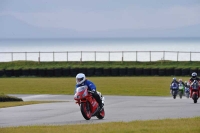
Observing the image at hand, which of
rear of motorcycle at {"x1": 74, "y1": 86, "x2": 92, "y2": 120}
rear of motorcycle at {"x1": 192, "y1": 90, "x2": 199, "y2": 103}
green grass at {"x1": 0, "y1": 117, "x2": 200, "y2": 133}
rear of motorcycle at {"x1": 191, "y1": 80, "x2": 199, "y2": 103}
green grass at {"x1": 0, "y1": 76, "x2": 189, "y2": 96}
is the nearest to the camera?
green grass at {"x1": 0, "y1": 117, "x2": 200, "y2": 133}

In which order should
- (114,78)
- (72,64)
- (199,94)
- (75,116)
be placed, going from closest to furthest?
(75,116) → (199,94) → (114,78) → (72,64)

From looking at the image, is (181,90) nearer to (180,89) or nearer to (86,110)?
(180,89)

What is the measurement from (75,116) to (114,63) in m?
50.4

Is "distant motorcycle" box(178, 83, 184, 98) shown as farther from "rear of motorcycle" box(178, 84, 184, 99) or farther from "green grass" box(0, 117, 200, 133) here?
"green grass" box(0, 117, 200, 133)

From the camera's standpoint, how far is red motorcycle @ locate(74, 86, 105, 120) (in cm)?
1983

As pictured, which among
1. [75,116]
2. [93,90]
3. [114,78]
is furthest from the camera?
[114,78]

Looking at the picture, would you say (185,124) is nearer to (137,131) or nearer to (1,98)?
(137,131)

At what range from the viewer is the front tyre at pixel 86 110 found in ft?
65.2

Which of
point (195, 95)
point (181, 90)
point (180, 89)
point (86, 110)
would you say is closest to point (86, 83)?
point (86, 110)

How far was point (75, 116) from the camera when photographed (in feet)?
72.2

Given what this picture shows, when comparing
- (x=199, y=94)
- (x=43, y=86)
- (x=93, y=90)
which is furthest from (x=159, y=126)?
(x=43, y=86)

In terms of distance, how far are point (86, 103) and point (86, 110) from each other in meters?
0.23

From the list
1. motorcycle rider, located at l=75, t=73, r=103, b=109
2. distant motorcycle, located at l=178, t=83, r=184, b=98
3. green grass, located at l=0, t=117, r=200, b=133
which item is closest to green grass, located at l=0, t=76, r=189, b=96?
distant motorcycle, located at l=178, t=83, r=184, b=98

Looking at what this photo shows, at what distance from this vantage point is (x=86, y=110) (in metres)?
20.1
